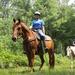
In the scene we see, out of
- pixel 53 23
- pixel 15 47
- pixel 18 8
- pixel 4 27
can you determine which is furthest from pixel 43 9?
pixel 15 47

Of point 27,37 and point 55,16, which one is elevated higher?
point 55,16

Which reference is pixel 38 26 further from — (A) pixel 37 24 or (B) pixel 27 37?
(B) pixel 27 37

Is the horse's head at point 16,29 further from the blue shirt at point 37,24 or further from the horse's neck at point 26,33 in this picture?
the blue shirt at point 37,24

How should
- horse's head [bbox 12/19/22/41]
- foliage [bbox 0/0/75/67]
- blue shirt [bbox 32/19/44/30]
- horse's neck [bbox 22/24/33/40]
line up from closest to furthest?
horse's head [bbox 12/19/22/41] < horse's neck [bbox 22/24/33/40] < blue shirt [bbox 32/19/44/30] < foliage [bbox 0/0/75/67]

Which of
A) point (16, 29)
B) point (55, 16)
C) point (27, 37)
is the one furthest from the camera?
point (55, 16)

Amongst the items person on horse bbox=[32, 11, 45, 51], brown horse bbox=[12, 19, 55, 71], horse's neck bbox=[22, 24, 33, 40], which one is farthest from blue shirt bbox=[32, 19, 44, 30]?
horse's neck bbox=[22, 24, 33, 40]

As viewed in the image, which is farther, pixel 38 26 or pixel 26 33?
pixel 38 26

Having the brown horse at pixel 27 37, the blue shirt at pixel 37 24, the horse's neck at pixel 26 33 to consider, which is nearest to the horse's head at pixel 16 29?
the brown horse at pixel 27 37

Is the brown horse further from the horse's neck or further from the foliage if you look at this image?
the foliage

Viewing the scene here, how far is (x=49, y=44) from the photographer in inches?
676

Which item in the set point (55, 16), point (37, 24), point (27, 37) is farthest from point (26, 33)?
point (55, 16)

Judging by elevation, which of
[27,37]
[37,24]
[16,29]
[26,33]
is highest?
[37,24]

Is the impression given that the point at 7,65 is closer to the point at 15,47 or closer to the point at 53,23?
the point at 15,47

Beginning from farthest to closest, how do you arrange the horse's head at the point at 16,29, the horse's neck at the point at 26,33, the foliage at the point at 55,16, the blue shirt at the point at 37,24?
the foliage at the point at 55,16, the blue shirt at the point at 37,24, the horse's neck at the point at 26,33, the horse's head at the point at 16,29
